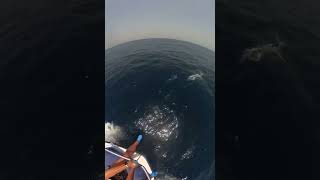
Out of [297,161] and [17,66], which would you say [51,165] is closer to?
[17,66]

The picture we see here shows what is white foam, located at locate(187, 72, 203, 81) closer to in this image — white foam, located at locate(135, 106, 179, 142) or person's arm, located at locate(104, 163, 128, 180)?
white foam, located at locate(135, 106, 179, 142)

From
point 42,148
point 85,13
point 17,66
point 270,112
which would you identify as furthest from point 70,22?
point 270,112

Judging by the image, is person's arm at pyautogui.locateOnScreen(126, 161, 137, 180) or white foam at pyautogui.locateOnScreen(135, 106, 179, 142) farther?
white foam at pyautogui.locateOnScreen(135, 106, 179, 142)

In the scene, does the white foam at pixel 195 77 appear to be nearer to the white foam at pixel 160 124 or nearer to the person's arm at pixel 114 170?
the white foam at pixel 160 124

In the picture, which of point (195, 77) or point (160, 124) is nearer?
point (160, 124)

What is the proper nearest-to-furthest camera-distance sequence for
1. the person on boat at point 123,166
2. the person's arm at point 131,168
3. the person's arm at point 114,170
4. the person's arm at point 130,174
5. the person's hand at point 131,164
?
the person's arm at point 114,170
the person on boat at point 123,166
the person's arm at point 130,174
the person's arm at point 131,168
the person's hand at point 131,164

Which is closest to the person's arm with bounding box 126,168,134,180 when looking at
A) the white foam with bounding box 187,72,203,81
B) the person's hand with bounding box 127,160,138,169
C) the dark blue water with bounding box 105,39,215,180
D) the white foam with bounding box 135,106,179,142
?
the person's hand with bounding box 127,160,138,169

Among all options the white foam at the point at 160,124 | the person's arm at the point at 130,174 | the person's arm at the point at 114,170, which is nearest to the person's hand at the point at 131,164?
the person's arm at the point at 130,174

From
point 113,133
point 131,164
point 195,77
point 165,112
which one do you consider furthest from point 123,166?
point 195,77

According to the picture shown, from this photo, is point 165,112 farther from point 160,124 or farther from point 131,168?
point 131,168
